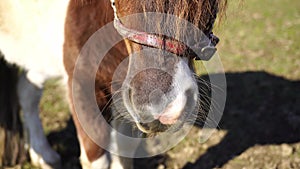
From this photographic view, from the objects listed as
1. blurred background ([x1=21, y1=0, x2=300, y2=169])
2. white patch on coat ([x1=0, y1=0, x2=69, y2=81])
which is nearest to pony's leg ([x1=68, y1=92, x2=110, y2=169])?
white patch on coat ([x1=0, y1=0, x2=69, y2=81])

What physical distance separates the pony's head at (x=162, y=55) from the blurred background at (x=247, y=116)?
1.02 feet

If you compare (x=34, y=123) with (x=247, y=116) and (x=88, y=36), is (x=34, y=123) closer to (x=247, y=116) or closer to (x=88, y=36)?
(x=88, y=36)

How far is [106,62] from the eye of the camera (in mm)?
2848

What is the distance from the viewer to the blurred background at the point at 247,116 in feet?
12.4

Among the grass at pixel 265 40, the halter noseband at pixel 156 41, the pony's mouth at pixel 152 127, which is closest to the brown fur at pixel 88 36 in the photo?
the halter noseband at pixel 156 41

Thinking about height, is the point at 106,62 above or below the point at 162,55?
below

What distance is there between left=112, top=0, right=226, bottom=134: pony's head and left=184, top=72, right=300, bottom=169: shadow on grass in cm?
160

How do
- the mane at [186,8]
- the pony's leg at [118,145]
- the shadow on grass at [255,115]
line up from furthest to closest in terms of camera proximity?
the shadow on grass at [255,115] → the pony's leg at [118,145] → the mane at [186,8]

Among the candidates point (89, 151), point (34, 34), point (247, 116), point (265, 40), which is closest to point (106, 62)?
point (89, 151)

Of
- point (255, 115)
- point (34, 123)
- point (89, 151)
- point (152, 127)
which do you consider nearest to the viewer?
point (152, 127)

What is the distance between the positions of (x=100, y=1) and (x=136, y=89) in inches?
27.4

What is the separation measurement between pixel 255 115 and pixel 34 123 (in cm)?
186

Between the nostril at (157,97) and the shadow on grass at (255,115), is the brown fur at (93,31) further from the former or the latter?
the shadow on grass at (255,115)

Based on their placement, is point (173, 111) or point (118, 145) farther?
point (118, 145)
